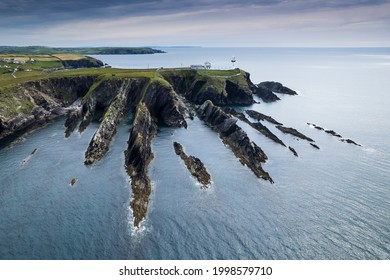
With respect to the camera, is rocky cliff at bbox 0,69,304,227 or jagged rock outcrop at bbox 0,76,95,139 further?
jagged rock outcrop at bbox 0,76,95,139

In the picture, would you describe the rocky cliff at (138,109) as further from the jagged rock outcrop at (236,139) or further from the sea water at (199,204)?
the sea water at (199,204)

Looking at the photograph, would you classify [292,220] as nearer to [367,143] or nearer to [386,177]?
[386,177]

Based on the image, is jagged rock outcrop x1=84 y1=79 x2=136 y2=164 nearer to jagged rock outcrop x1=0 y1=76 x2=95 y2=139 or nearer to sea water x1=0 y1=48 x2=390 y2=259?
sea water x1=0 y1=48 x2=390 y2=259

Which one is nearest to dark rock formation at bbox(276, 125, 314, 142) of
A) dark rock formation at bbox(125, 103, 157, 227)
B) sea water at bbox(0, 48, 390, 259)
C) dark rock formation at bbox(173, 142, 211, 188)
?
sea water at bbox(0, 48, 390, 259)

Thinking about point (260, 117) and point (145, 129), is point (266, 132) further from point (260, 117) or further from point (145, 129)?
point (145, 129)

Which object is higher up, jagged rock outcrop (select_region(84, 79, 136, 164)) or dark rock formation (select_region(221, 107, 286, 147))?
jagged rock outcrop (select_region(84, 79, 136, 164))

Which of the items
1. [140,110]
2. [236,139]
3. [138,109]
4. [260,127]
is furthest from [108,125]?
[260,127]

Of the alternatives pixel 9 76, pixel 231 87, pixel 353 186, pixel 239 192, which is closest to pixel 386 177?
pixel 353 186
